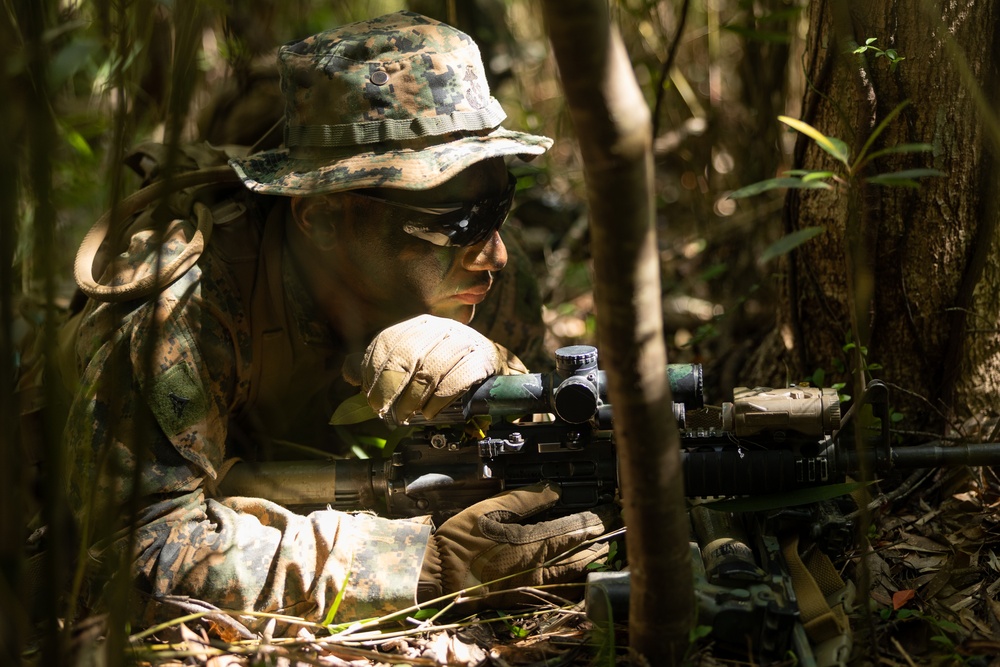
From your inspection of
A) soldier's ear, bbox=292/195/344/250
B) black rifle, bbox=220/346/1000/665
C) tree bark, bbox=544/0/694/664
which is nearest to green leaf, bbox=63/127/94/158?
soldier's ear, bbox=292/195/344/250

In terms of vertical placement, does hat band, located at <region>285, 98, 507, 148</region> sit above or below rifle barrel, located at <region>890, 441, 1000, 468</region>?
above

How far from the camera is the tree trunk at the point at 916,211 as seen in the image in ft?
8.93

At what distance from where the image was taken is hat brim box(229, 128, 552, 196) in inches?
109

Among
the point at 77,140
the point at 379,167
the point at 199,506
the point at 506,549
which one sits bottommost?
the point at 506,549

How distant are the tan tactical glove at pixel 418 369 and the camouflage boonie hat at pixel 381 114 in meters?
0.47

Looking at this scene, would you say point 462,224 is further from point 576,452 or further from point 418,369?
point 576,452

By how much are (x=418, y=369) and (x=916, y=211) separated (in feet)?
5.49

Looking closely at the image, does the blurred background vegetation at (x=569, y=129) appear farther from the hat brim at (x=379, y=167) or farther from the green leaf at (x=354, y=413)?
the green leaf at (x=354, y=413)

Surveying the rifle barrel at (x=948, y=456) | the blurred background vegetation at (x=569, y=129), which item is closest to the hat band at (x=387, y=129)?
the blurred background vegetation at (x=569, y=129)

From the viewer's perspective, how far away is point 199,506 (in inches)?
110

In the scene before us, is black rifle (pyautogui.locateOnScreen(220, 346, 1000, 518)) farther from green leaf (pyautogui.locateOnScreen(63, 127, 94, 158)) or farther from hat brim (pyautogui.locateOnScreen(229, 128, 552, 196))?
green leaf (pyautogui.locateOnScreen(63, 127, 94, 158))

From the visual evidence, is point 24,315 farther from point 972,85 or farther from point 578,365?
point 972,85

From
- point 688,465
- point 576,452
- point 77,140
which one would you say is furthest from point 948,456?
point 77,140

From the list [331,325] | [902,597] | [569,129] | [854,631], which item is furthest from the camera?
[569,129]
